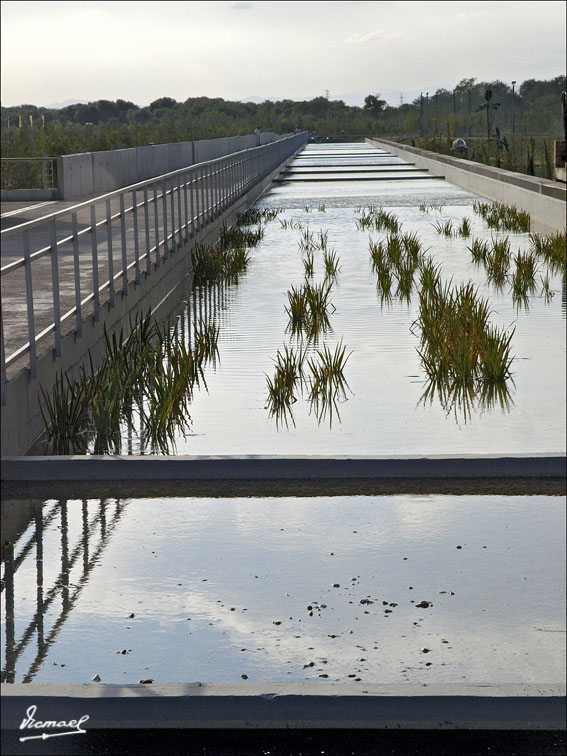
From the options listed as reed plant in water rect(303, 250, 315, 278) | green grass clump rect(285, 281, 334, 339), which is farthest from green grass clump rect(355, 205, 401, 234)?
green grass clump rect(285, 281, 334, 339)

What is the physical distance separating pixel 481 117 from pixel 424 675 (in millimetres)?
127133

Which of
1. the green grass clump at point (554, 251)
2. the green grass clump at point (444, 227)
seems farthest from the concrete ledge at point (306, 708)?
the green grass clump at point (444, 227)

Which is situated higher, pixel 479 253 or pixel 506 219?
A: pixel 506 219

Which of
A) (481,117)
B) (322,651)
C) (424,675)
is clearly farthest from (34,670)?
(481,117)

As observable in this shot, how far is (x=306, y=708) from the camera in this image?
3559 millimetres

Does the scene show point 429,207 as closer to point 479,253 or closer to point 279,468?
point 479,253

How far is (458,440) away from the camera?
728cm

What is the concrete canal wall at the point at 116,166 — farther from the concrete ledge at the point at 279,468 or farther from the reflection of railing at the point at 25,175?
the concrete ledge at the point at 279,468

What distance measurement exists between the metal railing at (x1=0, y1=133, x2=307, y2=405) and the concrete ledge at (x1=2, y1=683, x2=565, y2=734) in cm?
316

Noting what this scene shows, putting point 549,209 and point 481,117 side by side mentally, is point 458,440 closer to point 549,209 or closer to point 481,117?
point 549,209

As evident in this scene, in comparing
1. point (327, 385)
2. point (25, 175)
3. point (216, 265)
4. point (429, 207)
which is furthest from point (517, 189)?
point (327, 385)

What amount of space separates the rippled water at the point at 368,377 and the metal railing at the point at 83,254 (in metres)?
0.98

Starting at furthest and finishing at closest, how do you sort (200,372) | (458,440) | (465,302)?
(465,302)
(200,372)
(458,440)

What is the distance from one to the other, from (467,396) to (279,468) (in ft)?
9.00
